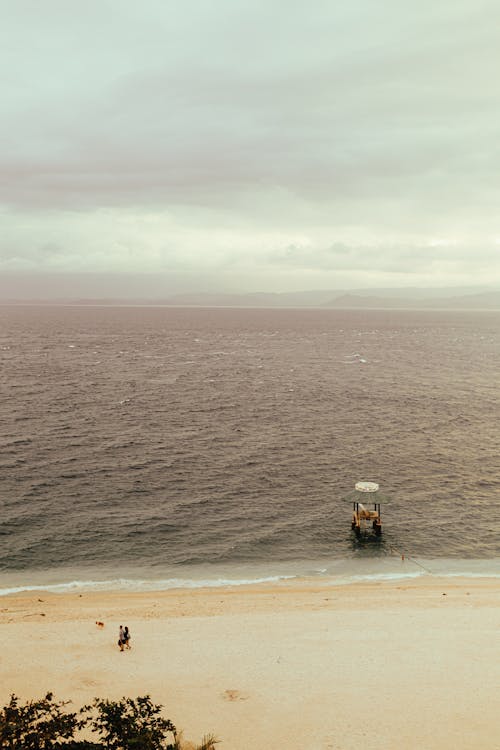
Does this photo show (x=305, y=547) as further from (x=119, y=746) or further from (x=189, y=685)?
(x=119, y=746)

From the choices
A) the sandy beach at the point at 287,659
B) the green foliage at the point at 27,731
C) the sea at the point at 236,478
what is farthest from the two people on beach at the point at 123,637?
the green foliage at the point at 27,731

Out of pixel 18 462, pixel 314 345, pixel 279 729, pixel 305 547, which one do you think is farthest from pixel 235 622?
pixel 314 345

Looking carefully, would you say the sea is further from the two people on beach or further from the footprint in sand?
the footprint in sand

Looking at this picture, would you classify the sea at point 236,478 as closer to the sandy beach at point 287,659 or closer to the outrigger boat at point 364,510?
the outrigger boat at point 364,510

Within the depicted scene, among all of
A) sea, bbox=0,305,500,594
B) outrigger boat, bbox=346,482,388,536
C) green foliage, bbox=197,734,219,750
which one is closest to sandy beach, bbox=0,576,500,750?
green foliage, bbox=197,734,219,750

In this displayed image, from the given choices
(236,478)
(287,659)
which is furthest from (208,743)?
(236,478)

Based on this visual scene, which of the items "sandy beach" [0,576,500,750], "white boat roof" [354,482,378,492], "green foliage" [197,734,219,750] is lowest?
"sandy beach" [0,576,500,750]
